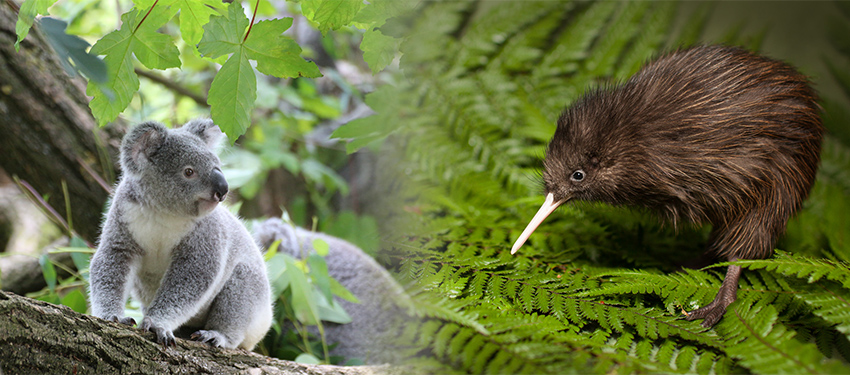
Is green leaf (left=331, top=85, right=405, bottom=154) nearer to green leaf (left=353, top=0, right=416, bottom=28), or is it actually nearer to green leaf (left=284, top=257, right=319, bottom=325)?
green leaf (left=353, top=0, right=416, bottom=28)

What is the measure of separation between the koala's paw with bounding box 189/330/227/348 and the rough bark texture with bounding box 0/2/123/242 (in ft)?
1.92

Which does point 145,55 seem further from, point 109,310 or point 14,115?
point 14,115

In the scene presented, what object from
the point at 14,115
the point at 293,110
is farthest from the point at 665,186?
the point at 293,110

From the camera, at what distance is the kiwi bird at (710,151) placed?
2.54 feet

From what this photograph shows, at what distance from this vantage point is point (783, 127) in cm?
78

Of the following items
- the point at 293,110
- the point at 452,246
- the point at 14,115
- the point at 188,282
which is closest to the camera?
the point at 188,282

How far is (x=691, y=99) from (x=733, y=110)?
0.06m

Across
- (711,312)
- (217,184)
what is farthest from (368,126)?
(711,312)

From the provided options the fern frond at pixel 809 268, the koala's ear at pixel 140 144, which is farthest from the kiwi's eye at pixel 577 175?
the koala's ear at pixel 140 144

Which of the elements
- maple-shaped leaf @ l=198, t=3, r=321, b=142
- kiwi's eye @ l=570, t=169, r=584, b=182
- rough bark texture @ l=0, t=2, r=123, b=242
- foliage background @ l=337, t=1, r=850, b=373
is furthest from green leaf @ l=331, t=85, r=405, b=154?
rough bark texture @ l=0, t=2, r=123, b=242

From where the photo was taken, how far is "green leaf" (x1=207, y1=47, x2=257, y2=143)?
1.95 feet

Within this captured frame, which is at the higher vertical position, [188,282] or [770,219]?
[770,219]

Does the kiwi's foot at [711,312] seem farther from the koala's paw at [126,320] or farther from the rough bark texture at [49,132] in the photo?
the rough bark texture at [49,132]

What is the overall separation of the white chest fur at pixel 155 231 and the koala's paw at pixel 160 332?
11 centimetres
